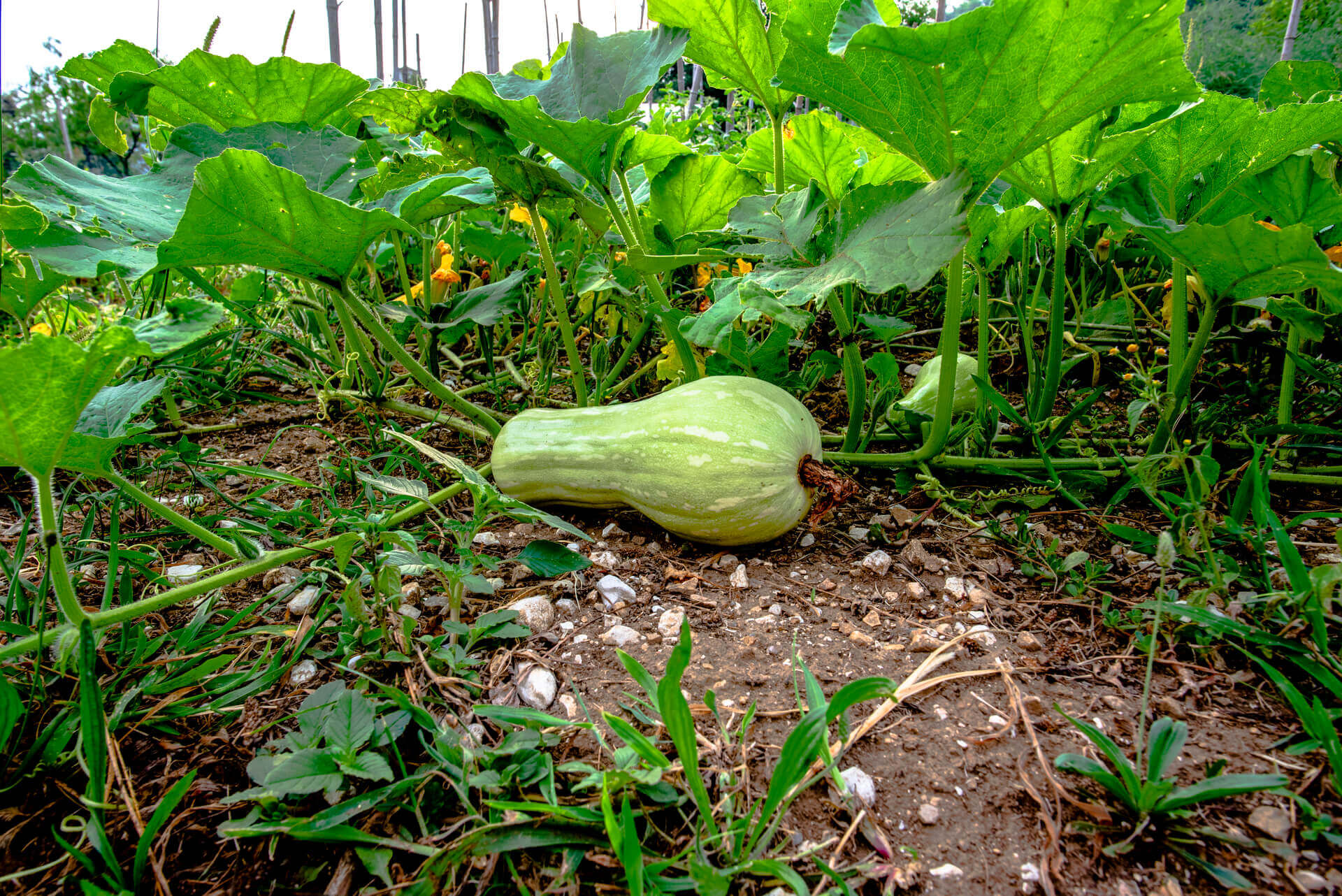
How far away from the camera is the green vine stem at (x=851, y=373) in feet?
4.38

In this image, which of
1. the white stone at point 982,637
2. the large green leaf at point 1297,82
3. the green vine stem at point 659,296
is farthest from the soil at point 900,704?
the large green leaf at point 1297,82

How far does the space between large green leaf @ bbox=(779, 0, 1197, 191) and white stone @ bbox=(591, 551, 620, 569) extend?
31.3 inches

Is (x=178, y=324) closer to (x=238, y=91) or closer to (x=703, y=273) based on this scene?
(x=238, y=91)

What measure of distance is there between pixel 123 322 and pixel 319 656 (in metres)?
0.48

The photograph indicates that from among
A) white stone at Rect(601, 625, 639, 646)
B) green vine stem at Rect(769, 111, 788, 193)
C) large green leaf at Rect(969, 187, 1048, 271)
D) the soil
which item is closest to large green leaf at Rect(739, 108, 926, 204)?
green vine stem at Rect(769, 111, 788, 193)

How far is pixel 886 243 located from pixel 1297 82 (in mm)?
1107

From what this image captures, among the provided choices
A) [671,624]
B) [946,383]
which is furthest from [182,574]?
[946,383]

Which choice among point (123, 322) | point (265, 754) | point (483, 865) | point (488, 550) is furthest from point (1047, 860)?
point (123, 322)

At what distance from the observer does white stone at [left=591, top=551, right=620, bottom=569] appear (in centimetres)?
124

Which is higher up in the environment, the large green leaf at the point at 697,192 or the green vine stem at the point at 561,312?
the large green leaf at the point at 697,192

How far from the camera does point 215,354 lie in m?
2.03

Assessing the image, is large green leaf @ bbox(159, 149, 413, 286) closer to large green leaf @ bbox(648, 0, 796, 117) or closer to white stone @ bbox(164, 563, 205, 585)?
white stone @ bbox(164, 563, 205, 585)

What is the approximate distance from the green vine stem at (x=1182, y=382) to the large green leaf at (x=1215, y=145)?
189mm

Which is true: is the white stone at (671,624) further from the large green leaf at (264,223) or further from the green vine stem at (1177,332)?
the green vine stem at (1177,332)
